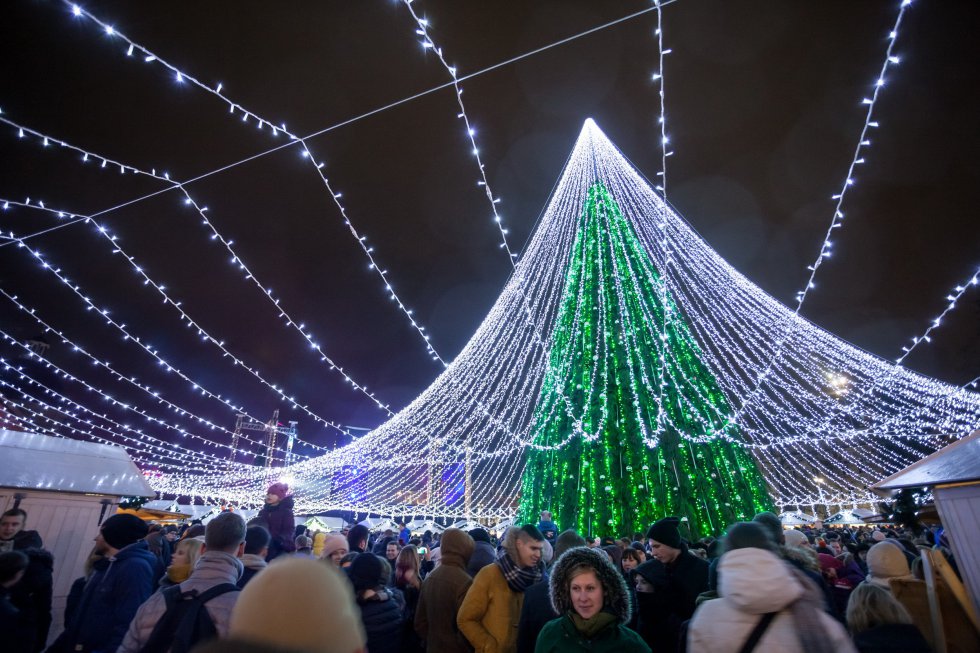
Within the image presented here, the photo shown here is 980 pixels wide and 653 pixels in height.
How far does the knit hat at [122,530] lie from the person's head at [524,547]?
2.59 meters

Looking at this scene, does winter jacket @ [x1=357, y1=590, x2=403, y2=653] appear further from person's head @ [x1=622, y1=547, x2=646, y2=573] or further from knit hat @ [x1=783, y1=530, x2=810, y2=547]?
knit hat @ [x1=783, y1=530, x2=810, y2=547]

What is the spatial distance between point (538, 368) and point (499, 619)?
940 centimetres

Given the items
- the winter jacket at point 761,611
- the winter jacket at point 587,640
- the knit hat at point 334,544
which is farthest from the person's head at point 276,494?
the winter jacket at point 761,611

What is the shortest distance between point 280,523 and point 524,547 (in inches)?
138

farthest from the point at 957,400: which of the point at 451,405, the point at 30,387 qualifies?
the point at 30,387

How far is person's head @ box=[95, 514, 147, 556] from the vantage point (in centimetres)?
319

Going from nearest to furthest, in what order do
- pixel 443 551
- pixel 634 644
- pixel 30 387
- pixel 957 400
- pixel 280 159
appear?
pixel 634 644, pixel 443 551, pixel 280 159, pixel 957 400, pixel 30 387

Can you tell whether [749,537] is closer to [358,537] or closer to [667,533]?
[667,533]

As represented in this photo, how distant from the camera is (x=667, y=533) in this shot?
357 centimetres

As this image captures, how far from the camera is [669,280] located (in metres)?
A: 11.2

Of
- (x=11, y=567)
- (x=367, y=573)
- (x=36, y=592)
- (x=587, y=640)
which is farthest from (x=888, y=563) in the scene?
(x=36, y=592)

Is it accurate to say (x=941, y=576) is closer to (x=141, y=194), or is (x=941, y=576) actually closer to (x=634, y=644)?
(x=634, y=644)

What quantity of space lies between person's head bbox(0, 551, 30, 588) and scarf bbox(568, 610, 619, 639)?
378 centimetres

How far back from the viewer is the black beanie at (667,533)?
3.56 metres
